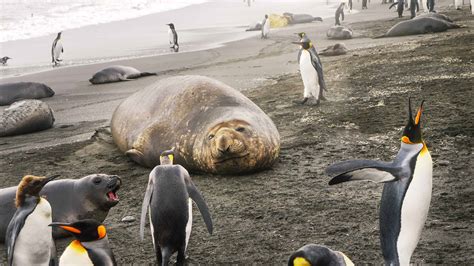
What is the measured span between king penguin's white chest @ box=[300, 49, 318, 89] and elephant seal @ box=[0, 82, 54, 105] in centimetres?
484

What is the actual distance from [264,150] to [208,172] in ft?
1.69

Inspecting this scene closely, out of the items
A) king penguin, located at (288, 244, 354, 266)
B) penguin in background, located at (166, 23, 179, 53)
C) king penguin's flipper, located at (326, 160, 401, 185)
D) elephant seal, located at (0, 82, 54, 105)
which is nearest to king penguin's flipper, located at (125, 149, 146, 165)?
king penguin's flipper, located at (326, 160, 401, 185)

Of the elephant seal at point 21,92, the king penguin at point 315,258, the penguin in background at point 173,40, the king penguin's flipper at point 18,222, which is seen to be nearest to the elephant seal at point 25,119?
the elephant seal at point 21,92

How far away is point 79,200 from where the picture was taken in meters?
4.80

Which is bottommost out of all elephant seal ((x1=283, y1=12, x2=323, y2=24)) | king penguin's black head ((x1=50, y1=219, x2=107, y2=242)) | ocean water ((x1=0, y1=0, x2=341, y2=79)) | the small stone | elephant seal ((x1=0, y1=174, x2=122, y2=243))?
elephant seal ((x1=283, y1=12, x2=323, y2=24))

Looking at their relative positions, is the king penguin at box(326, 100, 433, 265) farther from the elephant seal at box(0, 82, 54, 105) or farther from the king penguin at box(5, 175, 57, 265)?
the elephant seal at box(0, 82, 54, 105)

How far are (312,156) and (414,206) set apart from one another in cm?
256

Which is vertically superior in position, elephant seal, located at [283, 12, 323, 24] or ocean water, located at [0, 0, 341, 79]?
ocean water, located at [0, 0, 341, 79]

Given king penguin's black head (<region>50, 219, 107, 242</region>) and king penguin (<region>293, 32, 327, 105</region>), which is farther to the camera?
king penguin (<region>293, 32, 327, 105</region>)

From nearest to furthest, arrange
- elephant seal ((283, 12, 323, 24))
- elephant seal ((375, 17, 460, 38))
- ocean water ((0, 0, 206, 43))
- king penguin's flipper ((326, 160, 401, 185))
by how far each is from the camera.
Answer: king penguin's flipper ((326, 160, 401, 185))
elephant seal ((375, 17, 460, 38))
ocean water ((0, 0, 206, 43))
elephant seal ((283, 12, 323, 24))

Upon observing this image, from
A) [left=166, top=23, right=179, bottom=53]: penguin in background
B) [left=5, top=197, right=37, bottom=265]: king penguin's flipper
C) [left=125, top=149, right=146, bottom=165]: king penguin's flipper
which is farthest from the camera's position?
[left=166, top=23, right=179, bottom=53]: penguin in background

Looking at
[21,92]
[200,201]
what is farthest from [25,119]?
[200,201]

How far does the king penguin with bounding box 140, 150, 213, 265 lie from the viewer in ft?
12.6

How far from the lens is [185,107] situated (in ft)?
20.4
